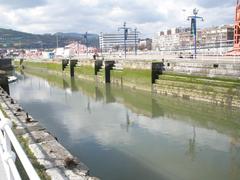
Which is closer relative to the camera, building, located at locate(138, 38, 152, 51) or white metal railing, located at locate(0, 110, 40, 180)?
white metal railing, located at locate(0, 110, 40, 180)

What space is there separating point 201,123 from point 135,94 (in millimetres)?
9952

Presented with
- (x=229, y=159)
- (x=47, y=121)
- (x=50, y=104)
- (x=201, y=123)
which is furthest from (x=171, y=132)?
(x=50, y=104)

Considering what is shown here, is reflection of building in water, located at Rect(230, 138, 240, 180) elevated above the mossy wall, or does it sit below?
below

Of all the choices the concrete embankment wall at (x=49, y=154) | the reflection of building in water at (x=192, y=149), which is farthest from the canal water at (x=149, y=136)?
the concrete embankment wall at (x=49, y=154)

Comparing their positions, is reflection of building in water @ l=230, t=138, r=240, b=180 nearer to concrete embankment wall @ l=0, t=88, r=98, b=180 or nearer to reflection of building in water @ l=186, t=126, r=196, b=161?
reflection of building in water @ l=186, t=126, r=196, b=161

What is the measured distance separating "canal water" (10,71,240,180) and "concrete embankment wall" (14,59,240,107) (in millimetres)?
645

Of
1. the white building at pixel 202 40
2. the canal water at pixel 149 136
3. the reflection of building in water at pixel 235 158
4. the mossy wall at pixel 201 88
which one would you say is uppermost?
the white building at pixel 202 40

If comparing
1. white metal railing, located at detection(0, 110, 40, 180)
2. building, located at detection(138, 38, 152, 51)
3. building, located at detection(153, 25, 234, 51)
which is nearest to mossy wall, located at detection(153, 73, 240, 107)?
building, located at detection(153, 25, 234, 51)

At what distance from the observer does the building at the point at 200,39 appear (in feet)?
136

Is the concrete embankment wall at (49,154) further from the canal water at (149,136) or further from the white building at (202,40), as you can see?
the white building at (202,40)

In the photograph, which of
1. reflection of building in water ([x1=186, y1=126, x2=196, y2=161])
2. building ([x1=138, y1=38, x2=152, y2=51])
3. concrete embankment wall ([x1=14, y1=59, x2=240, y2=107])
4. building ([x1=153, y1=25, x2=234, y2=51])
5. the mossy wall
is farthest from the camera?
building ([x1=138, y1=38, x2=152, y2=51])

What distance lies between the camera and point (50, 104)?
842 inches

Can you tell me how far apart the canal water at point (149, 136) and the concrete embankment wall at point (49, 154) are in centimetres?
217

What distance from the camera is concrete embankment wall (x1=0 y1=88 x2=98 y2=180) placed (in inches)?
200
